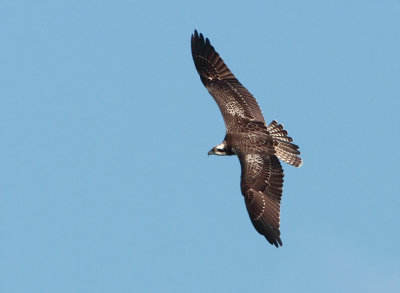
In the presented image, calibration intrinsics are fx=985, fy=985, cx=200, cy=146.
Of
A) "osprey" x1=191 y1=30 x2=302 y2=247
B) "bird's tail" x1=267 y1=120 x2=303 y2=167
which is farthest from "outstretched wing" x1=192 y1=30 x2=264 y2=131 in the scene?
"bird's tail" x1=267 y1=120 x2=303 y2=167

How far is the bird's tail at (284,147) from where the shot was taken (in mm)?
27766

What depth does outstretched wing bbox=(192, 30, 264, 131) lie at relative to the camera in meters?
28.5

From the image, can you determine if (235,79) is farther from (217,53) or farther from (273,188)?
(273,188)

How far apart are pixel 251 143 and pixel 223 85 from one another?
2.45 meters

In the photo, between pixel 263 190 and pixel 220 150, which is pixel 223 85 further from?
pixel 263 190

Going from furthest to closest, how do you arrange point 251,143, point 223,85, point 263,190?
point 223,85 → point 251,143 → point 263,190

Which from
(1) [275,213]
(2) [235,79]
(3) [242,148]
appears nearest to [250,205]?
(1) [275,213]

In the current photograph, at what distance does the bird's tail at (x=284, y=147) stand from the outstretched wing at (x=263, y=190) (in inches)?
37.9

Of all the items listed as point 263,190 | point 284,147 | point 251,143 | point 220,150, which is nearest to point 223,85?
point 220,150

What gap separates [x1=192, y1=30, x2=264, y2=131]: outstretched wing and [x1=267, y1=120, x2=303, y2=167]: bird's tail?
1.86 ft

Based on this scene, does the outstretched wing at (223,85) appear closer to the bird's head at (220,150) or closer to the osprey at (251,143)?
the osprey at (251,143)

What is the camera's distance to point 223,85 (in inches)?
1144

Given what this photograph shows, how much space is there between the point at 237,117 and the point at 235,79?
133 centimetres

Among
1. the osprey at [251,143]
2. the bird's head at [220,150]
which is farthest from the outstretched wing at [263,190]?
the bird's head at [220,150]
